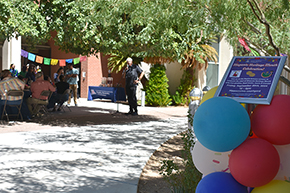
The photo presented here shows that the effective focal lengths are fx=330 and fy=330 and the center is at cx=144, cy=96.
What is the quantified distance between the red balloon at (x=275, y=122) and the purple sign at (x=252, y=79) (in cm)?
7

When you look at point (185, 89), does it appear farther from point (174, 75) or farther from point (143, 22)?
point (143, 22)

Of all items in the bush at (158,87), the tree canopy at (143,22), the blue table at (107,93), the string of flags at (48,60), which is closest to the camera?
the tree canopy at (143,22)

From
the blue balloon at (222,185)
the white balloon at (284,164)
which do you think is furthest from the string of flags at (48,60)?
the white balloon at (284,164)

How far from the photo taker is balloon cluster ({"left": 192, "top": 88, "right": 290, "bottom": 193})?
6.94 feet

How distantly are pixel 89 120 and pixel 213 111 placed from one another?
28.5 feet

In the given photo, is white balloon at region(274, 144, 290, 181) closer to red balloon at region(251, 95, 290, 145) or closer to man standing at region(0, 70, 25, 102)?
red balloon at region(251, 95, 290, 145)

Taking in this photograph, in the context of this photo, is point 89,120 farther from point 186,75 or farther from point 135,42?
point 186,75

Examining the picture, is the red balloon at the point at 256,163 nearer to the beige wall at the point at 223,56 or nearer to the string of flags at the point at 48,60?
the string of flags at the point at 48,60

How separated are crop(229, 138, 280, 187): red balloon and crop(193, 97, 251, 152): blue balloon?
77 millimetres

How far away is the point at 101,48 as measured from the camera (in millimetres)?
8984

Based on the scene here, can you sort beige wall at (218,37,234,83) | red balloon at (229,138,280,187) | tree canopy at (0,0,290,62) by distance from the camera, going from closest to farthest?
red balloon at (229,138,280,187), tree canopy at (0,0,290,62), beige wall at (218,37,234,83)

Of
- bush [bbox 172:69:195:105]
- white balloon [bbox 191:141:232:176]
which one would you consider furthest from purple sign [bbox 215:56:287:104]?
bush [bbox 172:69:195:105]

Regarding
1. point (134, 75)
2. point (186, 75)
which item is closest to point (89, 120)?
point (134, 75)

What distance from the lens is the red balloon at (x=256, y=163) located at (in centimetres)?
209
